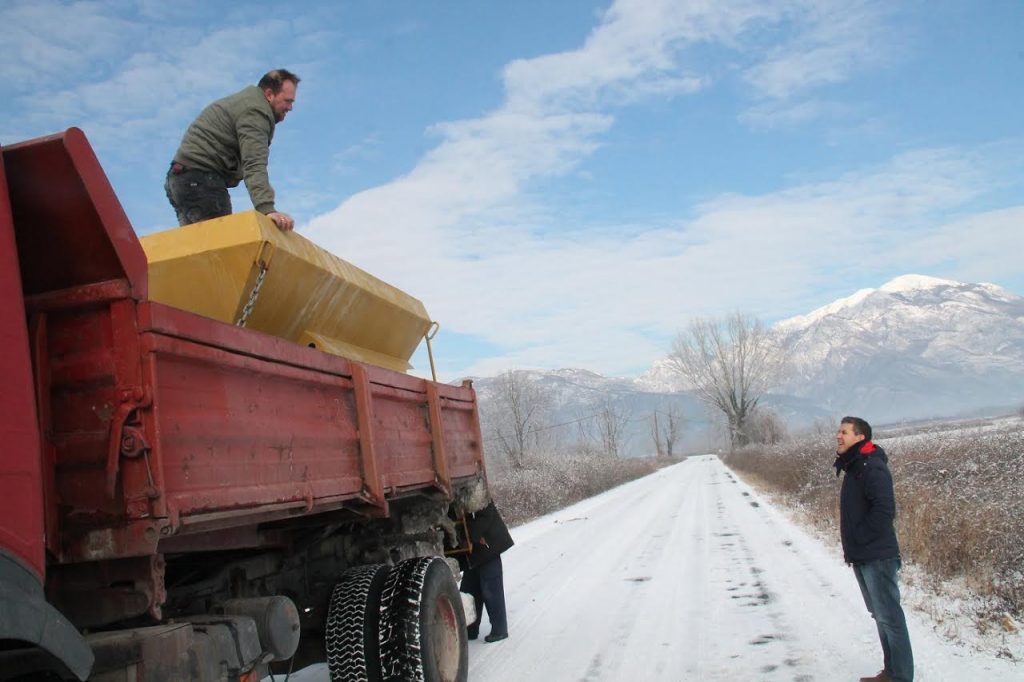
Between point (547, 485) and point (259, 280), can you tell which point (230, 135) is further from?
point (547, 485)

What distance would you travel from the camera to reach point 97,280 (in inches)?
99.3

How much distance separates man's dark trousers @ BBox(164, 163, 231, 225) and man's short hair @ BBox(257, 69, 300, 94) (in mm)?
617

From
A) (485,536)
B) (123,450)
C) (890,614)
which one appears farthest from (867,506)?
(123,450)

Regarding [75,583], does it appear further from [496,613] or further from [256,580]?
[496,613]

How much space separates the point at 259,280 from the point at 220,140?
1219 mm

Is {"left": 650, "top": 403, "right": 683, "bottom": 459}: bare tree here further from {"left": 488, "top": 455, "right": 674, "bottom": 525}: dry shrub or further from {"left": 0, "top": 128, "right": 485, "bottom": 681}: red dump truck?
{"left": 0, "top": 128, "right": 485, "bottom": 681}: red dump truck

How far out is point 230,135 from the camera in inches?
184

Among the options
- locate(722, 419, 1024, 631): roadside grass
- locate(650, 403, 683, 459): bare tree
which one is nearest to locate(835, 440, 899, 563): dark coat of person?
locate(722, 419, 1024, 631): roadside grass

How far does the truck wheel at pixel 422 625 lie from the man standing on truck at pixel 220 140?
2456 mm

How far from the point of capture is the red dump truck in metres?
2.20

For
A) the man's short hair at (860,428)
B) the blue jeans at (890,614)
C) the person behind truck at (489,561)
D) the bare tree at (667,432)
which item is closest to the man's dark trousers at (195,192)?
the person behind truck at (489,561)

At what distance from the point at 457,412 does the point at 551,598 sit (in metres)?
3.55

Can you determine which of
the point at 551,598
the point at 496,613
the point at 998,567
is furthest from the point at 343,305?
the point at 998,567

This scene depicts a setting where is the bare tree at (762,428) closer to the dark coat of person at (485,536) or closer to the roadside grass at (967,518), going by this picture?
the roadside grass at (967,518)
